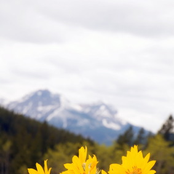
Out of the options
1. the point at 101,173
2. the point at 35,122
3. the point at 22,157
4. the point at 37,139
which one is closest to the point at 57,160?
the point at 22,157

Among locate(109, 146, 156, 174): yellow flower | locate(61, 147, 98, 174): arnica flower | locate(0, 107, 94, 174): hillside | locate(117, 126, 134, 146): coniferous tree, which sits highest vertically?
locate(109, 146, 156, 174): yellow flower

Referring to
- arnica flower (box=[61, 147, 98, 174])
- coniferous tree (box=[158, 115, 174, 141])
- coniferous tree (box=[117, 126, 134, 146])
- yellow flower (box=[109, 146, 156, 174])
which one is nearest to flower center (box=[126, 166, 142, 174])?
yellow flower (box=[109, 146, 156, 174])

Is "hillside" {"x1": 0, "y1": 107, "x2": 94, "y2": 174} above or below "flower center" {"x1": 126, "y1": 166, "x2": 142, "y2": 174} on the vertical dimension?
below

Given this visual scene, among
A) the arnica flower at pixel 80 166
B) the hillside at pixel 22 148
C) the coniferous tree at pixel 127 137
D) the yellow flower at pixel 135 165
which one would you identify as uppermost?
the yellow flower at pixel 135 165

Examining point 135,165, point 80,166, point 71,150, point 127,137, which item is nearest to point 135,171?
point 135,165

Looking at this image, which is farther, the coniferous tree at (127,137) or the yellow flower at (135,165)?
the coniferous tree at (127,137)

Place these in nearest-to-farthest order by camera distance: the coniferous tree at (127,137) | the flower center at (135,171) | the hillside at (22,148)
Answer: the flower center at (135,171)
the hillside at (22,148)
the coniferous tree at (127,137)

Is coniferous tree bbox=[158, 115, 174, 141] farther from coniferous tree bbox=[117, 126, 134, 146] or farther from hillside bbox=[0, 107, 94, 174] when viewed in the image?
hillside bbox=[0, 107, 94, 174]

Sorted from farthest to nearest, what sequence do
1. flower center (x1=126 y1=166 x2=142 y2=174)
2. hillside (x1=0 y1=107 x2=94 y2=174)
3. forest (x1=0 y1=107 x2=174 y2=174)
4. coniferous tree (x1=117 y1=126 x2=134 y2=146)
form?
coniferous tree (x1=117 y1=126 x2=134 y2=146) → hillside (x1=0 y1=107 x2=94 y2=174) → forest (x1=0 y1=107 x2=174 y2=174) → flower center (x1=126 y1=166 x2=142 y2=174)

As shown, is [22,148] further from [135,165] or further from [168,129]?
[135,165]

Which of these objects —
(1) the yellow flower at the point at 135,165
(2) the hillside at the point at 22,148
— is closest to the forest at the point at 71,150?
(2) the hillside at the point at 22,148

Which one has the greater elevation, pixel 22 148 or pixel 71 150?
pixel 71 150

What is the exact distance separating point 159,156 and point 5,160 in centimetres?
4403

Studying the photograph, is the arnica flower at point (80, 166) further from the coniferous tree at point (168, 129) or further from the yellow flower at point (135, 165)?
the coniferous tree at point (168, 129)
